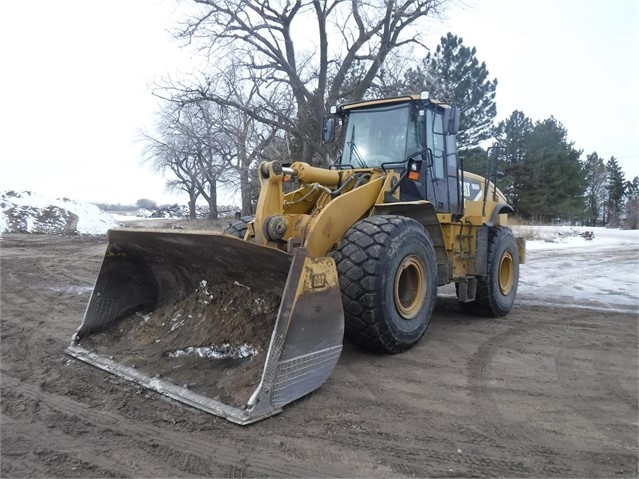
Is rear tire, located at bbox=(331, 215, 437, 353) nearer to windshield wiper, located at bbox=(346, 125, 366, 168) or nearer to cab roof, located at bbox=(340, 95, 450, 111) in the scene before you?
windshield wiper, located at bbox=(346, 125, 366, 168)

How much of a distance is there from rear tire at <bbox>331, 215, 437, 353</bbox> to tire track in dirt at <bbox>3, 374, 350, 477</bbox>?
168 centimetres

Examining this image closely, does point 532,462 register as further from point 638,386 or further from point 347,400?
point 638,386

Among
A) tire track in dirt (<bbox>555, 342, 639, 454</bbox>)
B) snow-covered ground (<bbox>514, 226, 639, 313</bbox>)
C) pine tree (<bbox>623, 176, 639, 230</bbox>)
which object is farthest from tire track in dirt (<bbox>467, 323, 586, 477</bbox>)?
pine tree (<bbox>623, 176, 639, 230</bbox>)

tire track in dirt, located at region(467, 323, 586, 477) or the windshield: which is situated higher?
the windshield

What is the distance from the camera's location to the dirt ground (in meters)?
2.79

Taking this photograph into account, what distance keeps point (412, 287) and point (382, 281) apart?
2.91 ft

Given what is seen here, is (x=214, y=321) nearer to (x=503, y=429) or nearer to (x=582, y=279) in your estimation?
(x=503, y=429)

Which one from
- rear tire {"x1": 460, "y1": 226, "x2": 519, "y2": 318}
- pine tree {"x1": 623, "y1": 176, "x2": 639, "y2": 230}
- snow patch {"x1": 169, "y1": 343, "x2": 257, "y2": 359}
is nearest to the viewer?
snow patch {"x1": 169, "y1": 343, "x2": 257, "y2": 359}

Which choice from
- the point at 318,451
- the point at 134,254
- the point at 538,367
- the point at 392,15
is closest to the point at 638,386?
the point at 538,367

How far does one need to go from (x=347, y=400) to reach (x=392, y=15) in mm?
18506

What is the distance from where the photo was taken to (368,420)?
11.1 ft

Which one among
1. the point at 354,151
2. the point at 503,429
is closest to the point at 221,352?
the point at 503,429

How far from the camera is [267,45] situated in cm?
1948

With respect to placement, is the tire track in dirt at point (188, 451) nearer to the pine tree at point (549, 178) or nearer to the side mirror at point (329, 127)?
the side mirror at point (329, 127)
